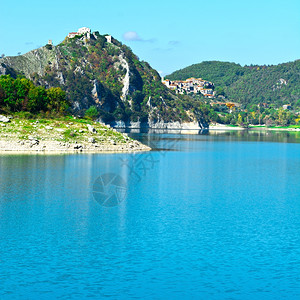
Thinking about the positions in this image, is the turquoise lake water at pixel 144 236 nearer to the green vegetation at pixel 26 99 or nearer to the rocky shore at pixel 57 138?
the rocky shore at pixel 57 138

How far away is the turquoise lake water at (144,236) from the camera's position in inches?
1056

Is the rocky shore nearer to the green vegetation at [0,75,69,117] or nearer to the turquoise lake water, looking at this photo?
the green vegetation at [0,75,69,117]

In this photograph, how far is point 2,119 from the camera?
318ft

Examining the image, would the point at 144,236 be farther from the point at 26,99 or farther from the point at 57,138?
the point at 26,99

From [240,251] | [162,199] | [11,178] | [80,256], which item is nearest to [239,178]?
[162,199]

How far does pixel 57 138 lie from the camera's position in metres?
95.4

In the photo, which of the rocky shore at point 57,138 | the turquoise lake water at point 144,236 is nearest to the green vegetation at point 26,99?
the rocky shore at point 57,138

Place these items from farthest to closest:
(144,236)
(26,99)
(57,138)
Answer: (26,99) < (57,138) < (144,236)

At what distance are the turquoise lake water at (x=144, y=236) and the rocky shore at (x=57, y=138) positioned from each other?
23393mm

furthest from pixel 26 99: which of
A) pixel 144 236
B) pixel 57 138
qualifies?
pixel 144 236

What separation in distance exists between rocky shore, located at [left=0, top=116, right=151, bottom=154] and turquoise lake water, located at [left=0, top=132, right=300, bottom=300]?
23393 mm

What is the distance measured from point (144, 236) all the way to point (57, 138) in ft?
205

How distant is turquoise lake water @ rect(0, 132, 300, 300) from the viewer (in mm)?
26828

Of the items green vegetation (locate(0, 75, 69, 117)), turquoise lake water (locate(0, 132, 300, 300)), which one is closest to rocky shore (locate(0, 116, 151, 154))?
green vegetation (locate(0, 75, 69, 117))
